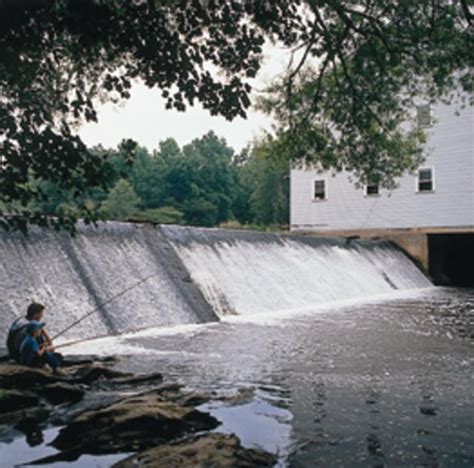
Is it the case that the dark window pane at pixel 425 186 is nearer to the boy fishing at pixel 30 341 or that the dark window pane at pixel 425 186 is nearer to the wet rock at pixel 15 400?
the boy fishing at pixel 30 341

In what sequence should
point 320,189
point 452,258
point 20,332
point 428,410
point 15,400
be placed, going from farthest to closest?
point 452,258 < point 320,189 < point 20,332 < point 428,410 < point 15,400

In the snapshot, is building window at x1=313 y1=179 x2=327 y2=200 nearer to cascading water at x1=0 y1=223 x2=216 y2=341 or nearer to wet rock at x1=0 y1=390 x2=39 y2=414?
cascading water at x1=0 y1=223 x2=216 y2=341

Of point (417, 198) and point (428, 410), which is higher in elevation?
point (417, 198)

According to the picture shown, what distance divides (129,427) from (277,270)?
11.3 meters

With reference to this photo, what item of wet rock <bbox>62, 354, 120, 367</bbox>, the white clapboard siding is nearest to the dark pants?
wet rock <bbox>62, 354, 120, 367</bbox>

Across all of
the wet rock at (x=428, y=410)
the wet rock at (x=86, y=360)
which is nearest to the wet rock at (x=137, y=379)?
the wet rock at (x=86, y=360)

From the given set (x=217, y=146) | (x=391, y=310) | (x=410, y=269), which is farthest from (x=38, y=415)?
(x=217, y=146)

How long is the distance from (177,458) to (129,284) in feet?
23.5

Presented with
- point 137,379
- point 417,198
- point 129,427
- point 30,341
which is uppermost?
point 417,198

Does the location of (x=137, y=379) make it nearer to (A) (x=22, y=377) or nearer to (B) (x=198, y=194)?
(A) (x=22, y=377)

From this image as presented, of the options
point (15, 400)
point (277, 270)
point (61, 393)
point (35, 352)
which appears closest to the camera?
point (15, 400)

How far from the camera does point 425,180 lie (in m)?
23.8

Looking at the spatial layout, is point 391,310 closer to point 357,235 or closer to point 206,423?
point 206,423

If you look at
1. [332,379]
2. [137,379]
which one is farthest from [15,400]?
[332,379]
